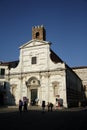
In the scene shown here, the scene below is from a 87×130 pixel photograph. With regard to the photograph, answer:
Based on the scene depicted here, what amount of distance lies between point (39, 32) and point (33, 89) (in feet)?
38.6

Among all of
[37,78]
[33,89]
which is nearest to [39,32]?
[37,78]

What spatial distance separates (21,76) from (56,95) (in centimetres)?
839

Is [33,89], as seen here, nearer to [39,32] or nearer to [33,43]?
[33,43]

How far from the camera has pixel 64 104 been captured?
1187 inches

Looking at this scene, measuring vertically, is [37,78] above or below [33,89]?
above

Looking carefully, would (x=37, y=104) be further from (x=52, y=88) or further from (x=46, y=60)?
(x=46, y=60)

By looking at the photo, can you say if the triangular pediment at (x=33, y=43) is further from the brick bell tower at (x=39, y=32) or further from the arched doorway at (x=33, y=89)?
the arched doorway at (x=33, y=89)

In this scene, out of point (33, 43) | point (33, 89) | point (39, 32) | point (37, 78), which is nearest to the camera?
point (37, 78)

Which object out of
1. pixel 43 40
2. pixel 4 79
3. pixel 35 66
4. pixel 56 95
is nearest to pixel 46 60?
pixel 35 66

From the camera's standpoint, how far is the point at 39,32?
36500 millimetres

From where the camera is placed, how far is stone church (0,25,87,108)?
31.4 metres

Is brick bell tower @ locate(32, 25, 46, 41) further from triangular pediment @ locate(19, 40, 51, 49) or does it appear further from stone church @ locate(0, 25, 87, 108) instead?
triangular pediment @ locate(19, 40, 51, 49)

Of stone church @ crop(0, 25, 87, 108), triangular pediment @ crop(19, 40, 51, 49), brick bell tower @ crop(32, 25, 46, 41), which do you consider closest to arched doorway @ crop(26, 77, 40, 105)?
stone church @ crop(0, 25, 87, 108)

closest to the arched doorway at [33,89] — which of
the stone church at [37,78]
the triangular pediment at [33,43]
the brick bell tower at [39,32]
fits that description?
the stone church at [37,78]
